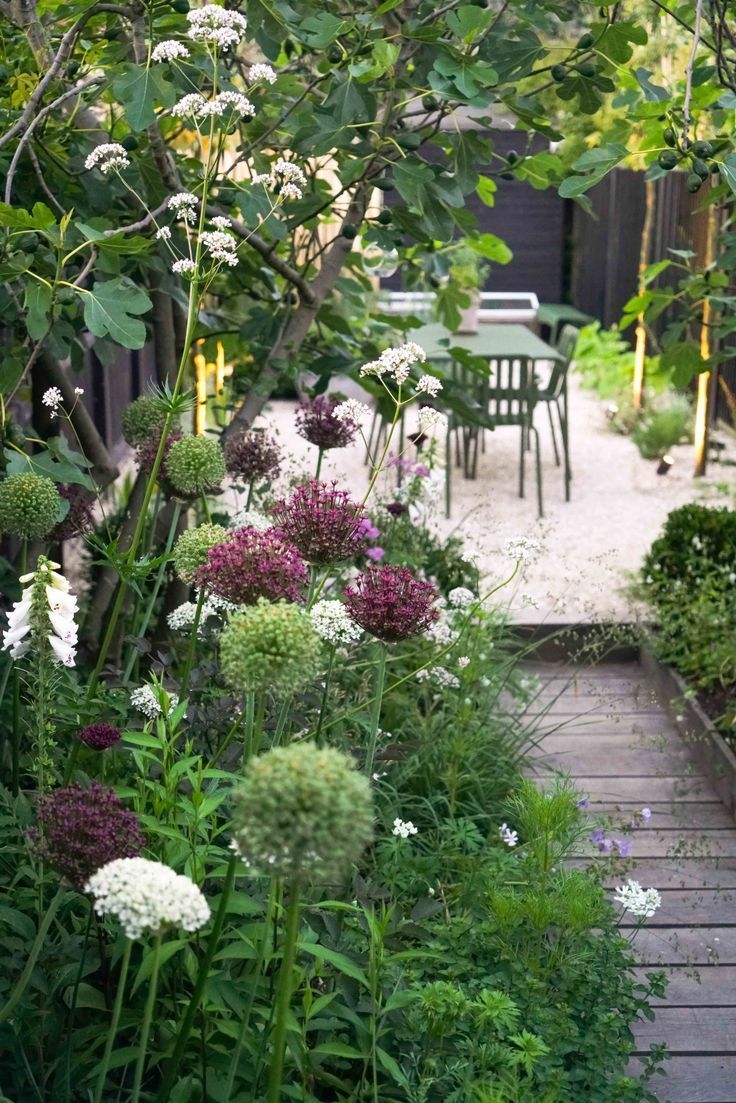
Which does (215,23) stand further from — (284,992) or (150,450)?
(284,992)

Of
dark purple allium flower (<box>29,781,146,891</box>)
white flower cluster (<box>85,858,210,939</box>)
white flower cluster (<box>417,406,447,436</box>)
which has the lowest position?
dark purple allium flower (<box>29,781,146,891</box>)

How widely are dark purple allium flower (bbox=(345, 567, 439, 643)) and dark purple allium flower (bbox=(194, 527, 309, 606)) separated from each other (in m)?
0.21

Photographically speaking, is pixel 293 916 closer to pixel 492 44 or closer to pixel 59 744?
pixel 59 744

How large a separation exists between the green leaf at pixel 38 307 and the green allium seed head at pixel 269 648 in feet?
3.25

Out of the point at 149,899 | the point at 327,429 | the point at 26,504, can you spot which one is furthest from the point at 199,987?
the point at 327,429

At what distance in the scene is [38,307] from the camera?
2.11m

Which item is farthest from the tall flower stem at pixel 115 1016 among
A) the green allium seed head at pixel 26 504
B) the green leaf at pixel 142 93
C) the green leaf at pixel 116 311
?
the green leaf at pixel 142 93

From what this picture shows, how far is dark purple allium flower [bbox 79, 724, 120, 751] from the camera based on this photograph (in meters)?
1.67

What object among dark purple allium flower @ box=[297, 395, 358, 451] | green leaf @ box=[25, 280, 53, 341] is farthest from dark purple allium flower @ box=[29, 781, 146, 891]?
dark purple allium flower @ box=[297, 395, 358, 451]

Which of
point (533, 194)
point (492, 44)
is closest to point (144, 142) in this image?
point (492, 44)

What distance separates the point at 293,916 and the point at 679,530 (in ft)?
12.2

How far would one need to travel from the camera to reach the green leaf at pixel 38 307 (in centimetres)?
211

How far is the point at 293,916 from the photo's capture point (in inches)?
47.1

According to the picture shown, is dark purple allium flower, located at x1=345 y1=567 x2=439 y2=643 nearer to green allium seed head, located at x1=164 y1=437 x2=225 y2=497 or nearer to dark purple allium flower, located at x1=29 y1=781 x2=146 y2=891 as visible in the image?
green allium seed head, located at x1=164 y1=437 x2=225 y2=497
